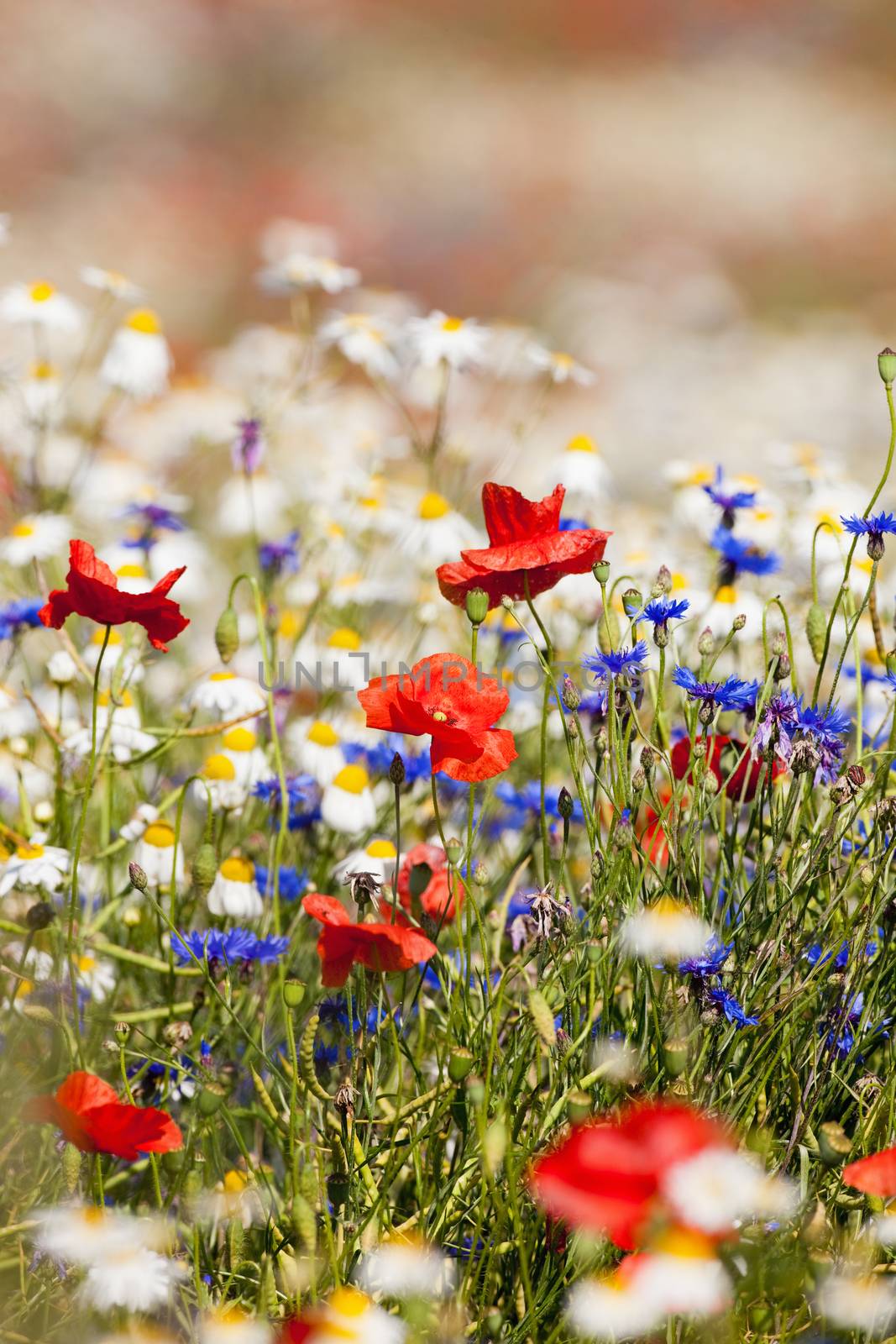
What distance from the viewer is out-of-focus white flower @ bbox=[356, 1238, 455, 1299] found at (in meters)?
0.94

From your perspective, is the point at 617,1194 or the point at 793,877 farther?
the point at 793,877

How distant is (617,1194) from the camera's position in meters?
0.79

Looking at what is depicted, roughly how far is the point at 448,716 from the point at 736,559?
663 mm

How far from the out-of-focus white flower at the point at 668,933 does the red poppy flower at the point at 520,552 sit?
0.33 metres

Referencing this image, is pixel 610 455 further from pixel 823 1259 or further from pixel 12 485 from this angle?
pixel 823 1259

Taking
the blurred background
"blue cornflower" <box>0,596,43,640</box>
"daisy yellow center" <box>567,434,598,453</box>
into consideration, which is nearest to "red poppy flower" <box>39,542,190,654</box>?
"blue cornflower" <box>0,596,43,640</box>

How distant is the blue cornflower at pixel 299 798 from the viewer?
169 cm

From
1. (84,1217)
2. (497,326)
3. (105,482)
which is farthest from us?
(497,326)

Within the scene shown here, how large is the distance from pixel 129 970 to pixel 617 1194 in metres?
1.01

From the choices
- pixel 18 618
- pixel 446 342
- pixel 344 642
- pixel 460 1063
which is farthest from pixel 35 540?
pixel 460 1063

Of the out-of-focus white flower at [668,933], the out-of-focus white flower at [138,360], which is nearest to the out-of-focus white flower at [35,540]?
the out-of-focus white flower at [138,360]

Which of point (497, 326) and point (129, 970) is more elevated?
point (497, 326)

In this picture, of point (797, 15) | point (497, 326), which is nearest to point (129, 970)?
point (497, 326)

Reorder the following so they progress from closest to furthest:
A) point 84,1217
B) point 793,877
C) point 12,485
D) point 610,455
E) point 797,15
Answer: point 84,1217 → point 793,877 → point 12,485 → point 610,455 → point 797,15
